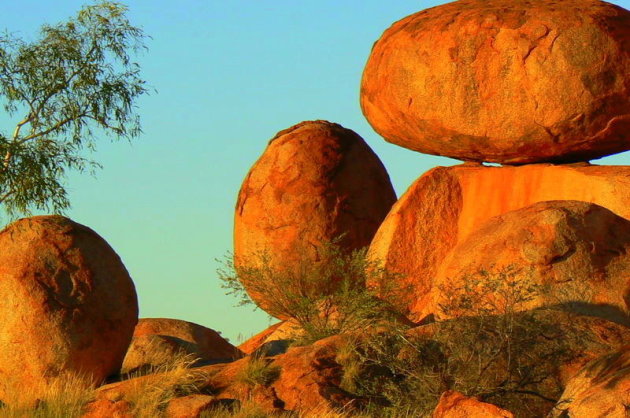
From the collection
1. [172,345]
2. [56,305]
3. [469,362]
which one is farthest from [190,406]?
[172,345]

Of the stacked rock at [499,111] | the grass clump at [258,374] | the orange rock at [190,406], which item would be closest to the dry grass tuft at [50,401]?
the orange rock at [190,406]

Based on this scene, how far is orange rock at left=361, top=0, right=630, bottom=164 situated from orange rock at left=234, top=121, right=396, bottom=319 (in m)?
1.96

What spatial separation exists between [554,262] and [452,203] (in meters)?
3.93

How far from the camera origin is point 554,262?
581 inches

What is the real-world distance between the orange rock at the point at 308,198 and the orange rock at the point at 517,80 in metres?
1.96

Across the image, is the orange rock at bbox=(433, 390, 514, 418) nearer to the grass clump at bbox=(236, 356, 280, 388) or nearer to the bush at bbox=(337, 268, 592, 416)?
the bush at bbox=(337, 268, 592, 416)

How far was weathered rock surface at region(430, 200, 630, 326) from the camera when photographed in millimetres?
14531

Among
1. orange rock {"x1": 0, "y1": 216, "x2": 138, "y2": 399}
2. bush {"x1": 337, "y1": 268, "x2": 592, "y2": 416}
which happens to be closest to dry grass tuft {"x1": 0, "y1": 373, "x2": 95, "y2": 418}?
orange rock {"x1": 0, "y1": 216, "x2": 138, "y2": 399}

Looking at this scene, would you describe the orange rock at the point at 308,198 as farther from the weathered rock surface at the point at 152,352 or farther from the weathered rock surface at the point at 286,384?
the weathered rock surface at the point at 286,384

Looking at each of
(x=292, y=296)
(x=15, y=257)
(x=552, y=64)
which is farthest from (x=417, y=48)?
(x=15, y=257)

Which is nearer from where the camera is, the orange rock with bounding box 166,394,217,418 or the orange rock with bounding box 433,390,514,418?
the orange rock with bounding box 433,390,514,418

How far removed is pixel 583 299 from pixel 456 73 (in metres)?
4.50

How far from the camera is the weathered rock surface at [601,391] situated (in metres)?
9.38

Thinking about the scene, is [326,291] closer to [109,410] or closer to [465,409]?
[109,410]
